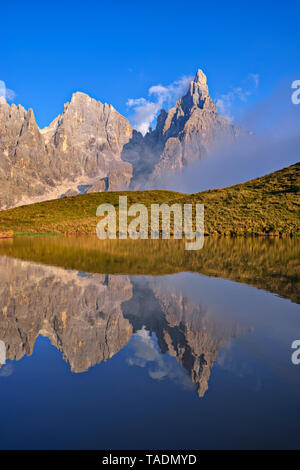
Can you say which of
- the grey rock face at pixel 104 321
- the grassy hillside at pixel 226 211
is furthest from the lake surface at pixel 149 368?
the grassy hillside at pixel 226 211

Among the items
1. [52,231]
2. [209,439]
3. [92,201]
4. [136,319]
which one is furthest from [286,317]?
[92,201]

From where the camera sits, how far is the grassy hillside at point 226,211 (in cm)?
4706

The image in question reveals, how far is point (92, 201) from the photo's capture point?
87.9 metres

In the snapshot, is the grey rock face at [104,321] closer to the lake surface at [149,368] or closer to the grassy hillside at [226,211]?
the lake surface at [149,368]

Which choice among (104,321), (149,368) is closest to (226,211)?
(104,321)

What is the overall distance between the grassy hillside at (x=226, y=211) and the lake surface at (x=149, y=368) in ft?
125

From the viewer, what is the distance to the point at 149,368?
4.89 meters

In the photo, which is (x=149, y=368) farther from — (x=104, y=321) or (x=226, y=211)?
(x=226, y=211)

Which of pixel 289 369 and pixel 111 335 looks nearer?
A: pixel 289 369

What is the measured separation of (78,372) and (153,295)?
16.5ft

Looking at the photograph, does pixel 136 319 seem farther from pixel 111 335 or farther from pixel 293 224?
pixel 293 224

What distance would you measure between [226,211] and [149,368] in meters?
51.5

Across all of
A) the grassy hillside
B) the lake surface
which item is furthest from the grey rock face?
the grassy hillside
